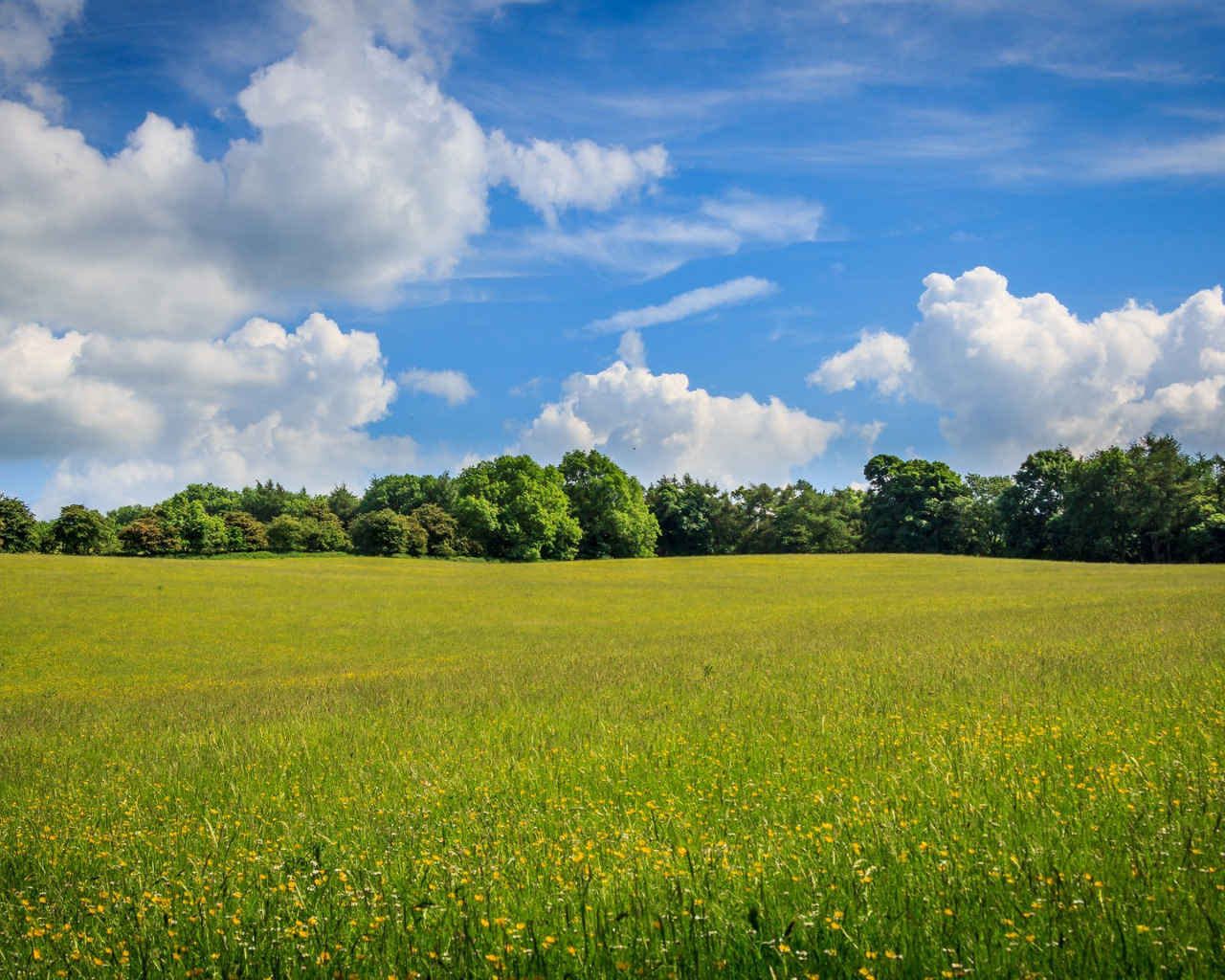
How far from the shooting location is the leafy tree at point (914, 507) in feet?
336

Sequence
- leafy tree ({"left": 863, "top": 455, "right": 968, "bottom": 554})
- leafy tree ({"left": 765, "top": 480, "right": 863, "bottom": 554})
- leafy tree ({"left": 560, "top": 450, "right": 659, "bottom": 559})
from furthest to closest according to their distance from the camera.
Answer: leafy tree ({"left": 765, "top": 480, "right": 863, "bottom": 554}) → leafy tree ({"left": 863, "top": 455, "right": 968, "bottom": 554}) → leafy tree ({"left": 560, "top": 450, "right": 659, "bottom": 559})

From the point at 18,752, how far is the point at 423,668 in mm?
8031

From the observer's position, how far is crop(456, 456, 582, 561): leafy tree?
88.6 m

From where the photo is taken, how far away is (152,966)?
3906mm

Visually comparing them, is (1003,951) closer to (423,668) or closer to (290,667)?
(423,668)

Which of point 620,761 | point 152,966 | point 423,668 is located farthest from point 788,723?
point 423,668

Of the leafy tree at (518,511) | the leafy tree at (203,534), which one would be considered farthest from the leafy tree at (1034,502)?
the leafy tree at (203,534)

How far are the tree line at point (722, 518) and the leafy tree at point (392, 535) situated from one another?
164 millimetres

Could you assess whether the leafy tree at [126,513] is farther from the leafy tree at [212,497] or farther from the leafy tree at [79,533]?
the leafy tree at [79,533]

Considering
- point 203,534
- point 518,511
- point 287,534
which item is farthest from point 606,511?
point 203,534

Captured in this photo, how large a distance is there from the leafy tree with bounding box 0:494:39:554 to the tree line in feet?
0.43

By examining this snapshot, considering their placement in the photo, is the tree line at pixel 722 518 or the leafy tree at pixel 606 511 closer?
the tree line at pixel 722 518

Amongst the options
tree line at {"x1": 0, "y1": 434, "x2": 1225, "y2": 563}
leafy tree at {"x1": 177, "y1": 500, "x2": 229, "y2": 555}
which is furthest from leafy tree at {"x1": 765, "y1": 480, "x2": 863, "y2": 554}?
leafy tree at {"x1": 177, "y1": 500, "x2": 229, "y2": 555}

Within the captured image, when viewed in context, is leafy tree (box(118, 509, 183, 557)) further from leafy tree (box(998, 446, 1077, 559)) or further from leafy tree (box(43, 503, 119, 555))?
leafy tree (box(998, 446, 1077, 559))
